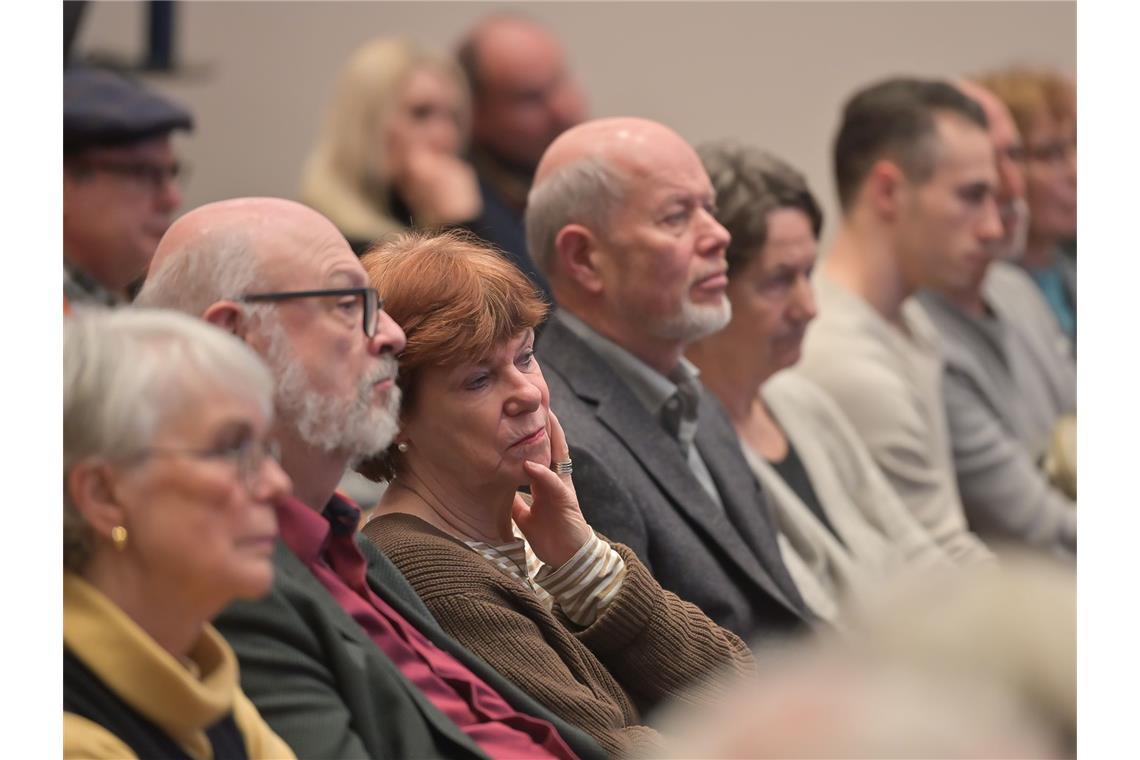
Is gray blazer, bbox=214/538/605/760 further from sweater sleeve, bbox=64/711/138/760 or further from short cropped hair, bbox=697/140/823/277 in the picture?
short cropped hair, bbox=697/140/823/277

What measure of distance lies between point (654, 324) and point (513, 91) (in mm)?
3685

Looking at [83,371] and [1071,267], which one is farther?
[1071,267]

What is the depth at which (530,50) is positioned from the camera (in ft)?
22.6

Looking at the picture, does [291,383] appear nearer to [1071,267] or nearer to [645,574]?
[645,574]

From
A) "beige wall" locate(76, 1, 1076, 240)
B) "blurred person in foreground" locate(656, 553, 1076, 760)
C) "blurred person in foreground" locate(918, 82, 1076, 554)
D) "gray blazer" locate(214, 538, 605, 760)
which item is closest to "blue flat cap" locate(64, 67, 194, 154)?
"gray blazer" locate(214, 538, 605, 760)

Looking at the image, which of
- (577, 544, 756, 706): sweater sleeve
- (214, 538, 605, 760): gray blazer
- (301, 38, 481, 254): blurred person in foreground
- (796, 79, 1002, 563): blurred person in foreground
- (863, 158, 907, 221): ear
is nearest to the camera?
(214, 538, 605, 760): gray blazer

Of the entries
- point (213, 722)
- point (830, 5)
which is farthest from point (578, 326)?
point (830, 5)

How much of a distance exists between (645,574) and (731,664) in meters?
0.21

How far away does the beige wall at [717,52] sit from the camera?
6.53m

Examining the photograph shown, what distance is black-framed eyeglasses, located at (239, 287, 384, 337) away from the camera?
212 centimetres

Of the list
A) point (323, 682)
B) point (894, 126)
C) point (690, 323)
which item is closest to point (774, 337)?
point (690, 323)

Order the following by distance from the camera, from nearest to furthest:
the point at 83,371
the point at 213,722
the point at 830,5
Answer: the point at 83,371
the point at 213,722
the point at 830,5

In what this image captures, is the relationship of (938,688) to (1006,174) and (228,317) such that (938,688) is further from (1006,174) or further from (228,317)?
(1006,174)

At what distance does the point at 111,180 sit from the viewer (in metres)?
3.88
